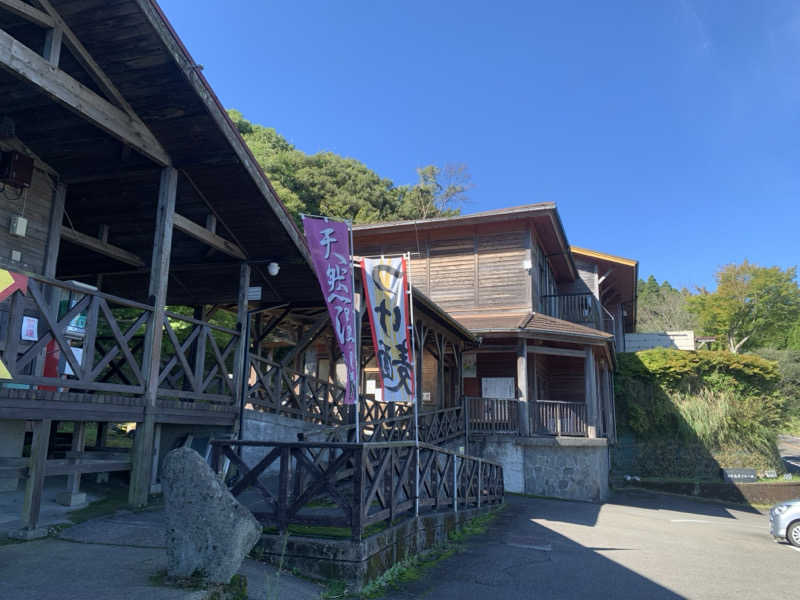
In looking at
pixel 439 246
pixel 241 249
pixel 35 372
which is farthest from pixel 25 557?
pixel 439 246

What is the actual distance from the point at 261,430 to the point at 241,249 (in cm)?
303

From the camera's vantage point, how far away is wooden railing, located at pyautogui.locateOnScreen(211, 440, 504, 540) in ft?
19.6

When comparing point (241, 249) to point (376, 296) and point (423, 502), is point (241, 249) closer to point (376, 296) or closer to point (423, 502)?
point (376, 296)

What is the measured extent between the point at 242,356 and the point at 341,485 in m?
2.60

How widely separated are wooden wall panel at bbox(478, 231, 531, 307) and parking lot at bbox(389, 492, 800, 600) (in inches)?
291

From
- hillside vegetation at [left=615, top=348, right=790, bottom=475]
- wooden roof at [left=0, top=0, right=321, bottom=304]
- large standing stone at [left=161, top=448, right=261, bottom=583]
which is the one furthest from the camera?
hillside vegetation at [left=615, top=348, right=790, bottom=475]

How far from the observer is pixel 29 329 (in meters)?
7.93

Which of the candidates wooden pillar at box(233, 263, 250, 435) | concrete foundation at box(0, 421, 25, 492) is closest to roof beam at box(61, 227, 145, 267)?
wooden pillar at box(233, 263, 250, 435)

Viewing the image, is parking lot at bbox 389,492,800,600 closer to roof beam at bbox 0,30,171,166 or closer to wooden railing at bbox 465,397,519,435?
wooden railing at bbox 465,397,519,435

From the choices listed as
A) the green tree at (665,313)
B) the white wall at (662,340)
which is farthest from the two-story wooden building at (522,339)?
the green tree at (665,313)

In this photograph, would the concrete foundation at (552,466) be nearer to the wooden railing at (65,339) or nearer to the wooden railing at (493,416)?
the wooden railing at (493,416)

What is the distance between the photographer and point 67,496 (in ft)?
23.7

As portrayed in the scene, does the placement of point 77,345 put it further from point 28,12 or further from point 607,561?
point 607,561

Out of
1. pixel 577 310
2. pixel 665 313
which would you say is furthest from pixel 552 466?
pixel 665 313
